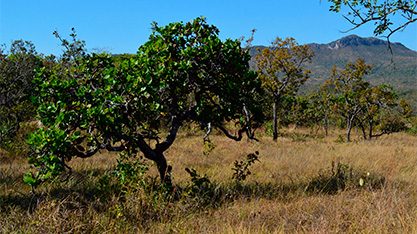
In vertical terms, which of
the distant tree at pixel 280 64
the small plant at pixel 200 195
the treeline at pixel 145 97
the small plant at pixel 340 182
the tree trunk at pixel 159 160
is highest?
the distant tree at pixel 280 64

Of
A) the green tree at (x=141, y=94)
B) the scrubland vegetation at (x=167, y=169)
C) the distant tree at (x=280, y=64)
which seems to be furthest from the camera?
the distant tree at (x=280, y=64)

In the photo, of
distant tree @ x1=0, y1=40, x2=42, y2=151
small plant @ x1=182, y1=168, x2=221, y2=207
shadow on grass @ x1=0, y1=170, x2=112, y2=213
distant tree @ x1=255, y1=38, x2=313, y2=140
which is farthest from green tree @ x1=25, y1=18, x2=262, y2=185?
distant tree @ x1=255, y1=38, x2=313, y2=140

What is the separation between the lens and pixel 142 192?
6145mm

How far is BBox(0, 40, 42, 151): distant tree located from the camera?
13406 millimetres

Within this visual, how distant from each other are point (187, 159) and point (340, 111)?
64.2 feet

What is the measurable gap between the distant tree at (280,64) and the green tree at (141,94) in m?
17.6

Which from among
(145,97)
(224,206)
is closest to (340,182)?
(224,206)

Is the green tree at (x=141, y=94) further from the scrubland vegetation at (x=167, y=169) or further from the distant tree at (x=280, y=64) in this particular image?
the distant tree at (x=280, y=64)

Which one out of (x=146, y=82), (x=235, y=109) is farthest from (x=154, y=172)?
(x=146, y=82)

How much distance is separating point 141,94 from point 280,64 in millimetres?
19701

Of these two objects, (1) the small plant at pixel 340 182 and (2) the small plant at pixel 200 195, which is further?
(1) the small plant at pixel 340 182

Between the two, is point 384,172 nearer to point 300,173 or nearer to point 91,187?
point 300,173

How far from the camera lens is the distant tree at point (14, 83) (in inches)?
528

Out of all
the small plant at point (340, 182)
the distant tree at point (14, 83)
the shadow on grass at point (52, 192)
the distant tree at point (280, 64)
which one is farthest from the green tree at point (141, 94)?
the distant tree at point (280, 64)
